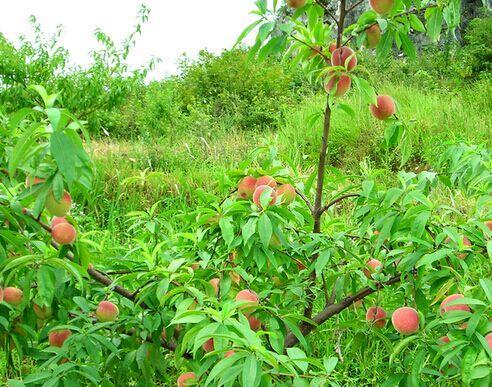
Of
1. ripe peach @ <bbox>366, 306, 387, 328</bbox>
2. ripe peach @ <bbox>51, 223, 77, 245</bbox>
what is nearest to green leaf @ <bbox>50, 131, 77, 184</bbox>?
ripe peach @ <bbox>51, 223, 77, 245</bbox>

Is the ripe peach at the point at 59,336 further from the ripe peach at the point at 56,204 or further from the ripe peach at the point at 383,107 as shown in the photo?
the ripe peach at the point at 383,107

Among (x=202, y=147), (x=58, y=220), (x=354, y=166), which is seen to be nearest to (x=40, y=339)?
(x=58, y=220)

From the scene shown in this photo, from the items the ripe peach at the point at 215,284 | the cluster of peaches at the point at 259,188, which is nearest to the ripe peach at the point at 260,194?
the cluster of peaches at the point at 259,188

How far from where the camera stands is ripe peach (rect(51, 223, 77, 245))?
1.40m

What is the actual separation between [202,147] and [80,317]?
16.3ft

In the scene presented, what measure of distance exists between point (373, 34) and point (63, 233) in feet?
2.93

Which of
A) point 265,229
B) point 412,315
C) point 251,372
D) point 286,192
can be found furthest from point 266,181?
point 251,372

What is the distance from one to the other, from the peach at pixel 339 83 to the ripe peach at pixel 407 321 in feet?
1.74

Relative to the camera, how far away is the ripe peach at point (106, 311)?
→ 5.26ft

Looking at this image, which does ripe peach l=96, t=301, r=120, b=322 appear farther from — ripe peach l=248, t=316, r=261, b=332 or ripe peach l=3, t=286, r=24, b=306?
ripe peach l=248, t=316, r=261, b=332

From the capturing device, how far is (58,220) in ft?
4.73

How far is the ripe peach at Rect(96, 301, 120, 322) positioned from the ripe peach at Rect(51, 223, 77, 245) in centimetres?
26

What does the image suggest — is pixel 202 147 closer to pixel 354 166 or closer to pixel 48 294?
pixel 354 166

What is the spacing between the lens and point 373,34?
5.39 ft
